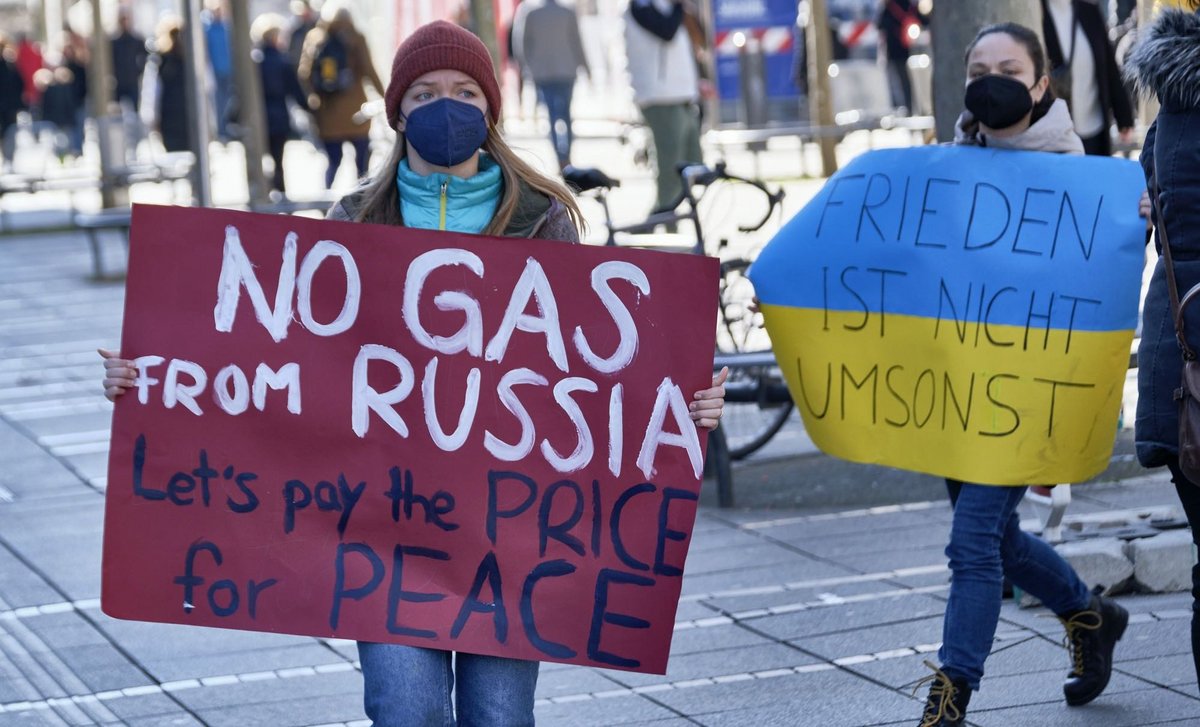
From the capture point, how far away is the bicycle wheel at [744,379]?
7.98 metres

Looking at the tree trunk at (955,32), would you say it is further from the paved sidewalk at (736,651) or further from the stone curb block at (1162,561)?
the stone curb block at (1162,561)

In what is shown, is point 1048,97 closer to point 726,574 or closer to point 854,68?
point 726,574

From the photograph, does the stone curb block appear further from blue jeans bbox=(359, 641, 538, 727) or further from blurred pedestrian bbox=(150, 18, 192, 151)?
blurred pedestrian bbox=(150, 18, 192, 151)

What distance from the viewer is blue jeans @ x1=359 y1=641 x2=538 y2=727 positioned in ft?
10.9

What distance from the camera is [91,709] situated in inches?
196

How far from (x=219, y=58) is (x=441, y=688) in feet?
75.4

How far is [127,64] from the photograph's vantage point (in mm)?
27156

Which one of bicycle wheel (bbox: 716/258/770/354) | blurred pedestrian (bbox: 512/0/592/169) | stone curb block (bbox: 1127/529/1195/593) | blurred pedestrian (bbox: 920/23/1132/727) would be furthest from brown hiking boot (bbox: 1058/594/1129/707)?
blurred pedestrian (bbox: 512/0/592/169)

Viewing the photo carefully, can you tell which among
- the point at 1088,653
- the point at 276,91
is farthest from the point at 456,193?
the point at 276,91

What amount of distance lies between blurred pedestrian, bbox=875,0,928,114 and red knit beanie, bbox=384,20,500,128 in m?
16.7

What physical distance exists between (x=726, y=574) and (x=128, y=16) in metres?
23.5

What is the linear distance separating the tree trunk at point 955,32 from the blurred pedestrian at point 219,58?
19.1 m

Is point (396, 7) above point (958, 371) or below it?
above

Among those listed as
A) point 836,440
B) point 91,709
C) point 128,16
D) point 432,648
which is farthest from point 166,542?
point 128,16
